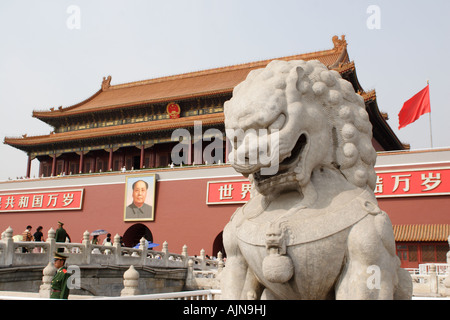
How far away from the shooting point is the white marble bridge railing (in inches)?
364

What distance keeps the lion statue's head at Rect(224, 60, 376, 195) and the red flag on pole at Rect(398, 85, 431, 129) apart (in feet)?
38.8

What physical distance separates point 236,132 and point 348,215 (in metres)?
0.78

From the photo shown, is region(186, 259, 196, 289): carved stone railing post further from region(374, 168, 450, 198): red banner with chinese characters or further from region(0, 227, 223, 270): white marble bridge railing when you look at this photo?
region(374, 168, 450, 198): red banner with chinese characters

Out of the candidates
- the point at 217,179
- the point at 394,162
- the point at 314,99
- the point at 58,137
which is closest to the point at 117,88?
the point at 58,137

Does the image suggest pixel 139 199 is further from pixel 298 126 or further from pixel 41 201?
pixel 298 126

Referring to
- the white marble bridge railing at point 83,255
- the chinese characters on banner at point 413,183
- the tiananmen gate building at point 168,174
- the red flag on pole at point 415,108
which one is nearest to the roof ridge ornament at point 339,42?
the tiananmen gate building at point 168,174

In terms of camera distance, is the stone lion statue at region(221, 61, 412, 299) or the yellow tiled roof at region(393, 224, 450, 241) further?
the yellow tiled roof at region(393, 224, 450, 241)

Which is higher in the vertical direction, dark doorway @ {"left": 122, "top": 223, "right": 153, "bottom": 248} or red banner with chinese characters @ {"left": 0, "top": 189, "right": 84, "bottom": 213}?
red banner with chinese characters @ {"left": 0, "top": 189, "right": 84, "bottom": 213}

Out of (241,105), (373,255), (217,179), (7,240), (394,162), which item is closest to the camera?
(373,255)

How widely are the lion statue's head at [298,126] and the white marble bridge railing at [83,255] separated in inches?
314

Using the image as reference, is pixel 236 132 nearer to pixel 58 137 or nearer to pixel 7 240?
pixel 7 240

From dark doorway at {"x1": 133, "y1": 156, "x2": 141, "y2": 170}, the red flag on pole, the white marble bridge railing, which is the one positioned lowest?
the white marble bridge railing

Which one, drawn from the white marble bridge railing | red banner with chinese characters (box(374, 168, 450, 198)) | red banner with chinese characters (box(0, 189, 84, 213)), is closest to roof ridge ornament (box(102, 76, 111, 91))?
red banner with chinese characters (box(0, 189, 84, 213))

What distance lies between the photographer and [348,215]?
2477mm
